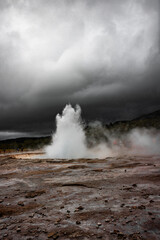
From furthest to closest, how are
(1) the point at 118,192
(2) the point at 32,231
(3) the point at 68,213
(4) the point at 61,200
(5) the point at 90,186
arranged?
(5) the point at 90,186 < (1) the point at 118,192 < (4) the point at 61,200 < (3) the point at 68,213 < (2) the point at 32,231

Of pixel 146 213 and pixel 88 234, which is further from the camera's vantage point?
pixel 146 213

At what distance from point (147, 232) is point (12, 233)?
353cm

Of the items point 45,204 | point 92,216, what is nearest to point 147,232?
point 92,216

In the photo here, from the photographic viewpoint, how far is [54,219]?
5.35 meters

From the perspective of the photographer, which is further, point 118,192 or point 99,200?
point 118,192

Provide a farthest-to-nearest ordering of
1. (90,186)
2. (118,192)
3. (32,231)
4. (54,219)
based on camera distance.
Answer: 1. (90,186)
2. (118,192)
3. (54,219)
4. (32,231)

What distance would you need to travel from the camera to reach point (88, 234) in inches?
172

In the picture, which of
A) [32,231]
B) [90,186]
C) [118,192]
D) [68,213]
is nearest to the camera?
[32,231]

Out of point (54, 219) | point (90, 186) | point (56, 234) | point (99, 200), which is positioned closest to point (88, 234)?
point (56, 234)

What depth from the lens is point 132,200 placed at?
22.5 feet

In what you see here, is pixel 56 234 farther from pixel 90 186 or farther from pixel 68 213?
pixel 90 186

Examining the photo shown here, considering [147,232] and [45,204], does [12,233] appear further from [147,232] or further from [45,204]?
[147,232]

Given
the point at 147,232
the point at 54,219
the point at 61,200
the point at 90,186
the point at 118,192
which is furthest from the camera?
the point at 90,186

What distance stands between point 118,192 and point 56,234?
449cm
